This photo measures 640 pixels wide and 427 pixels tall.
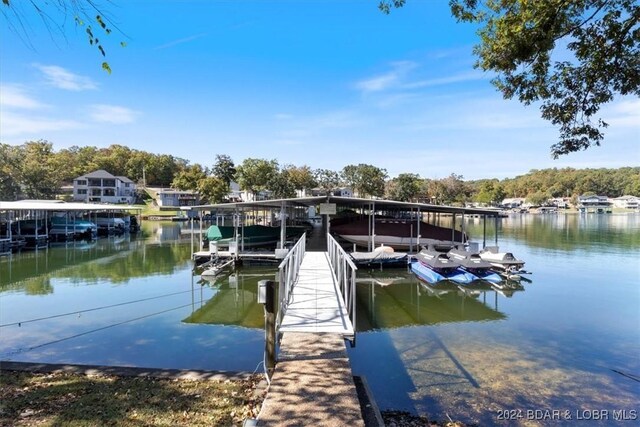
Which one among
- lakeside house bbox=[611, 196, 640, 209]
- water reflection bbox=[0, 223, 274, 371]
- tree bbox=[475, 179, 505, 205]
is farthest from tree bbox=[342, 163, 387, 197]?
lakeside house bbox=[611, 196, 640, 209]

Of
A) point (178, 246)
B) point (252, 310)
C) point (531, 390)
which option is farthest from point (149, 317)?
point (178, 246)

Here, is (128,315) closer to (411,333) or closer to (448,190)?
(411,333)

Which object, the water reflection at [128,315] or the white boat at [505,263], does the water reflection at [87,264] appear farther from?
the white boat at [505,263]

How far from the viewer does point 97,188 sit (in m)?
69.3

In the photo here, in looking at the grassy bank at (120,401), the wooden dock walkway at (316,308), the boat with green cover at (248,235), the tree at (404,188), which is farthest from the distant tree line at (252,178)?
the grassy bank at (120,401)

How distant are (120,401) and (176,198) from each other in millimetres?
73059

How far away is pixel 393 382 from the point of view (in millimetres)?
6766

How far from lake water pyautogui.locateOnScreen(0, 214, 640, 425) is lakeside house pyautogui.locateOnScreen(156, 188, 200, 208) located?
5544cm

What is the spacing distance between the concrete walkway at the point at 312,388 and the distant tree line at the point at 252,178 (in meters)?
48.9

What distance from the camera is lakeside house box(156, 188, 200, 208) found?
72188 millimetres

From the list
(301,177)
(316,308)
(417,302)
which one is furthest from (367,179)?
(316,308)

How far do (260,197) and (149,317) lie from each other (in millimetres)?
55349

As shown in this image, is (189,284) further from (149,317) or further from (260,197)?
(260,197)

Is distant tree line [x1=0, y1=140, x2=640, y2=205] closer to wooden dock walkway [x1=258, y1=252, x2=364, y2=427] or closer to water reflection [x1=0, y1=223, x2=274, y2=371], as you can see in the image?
water reflection [x1=0, y1=223, x2=274, y2=371]
